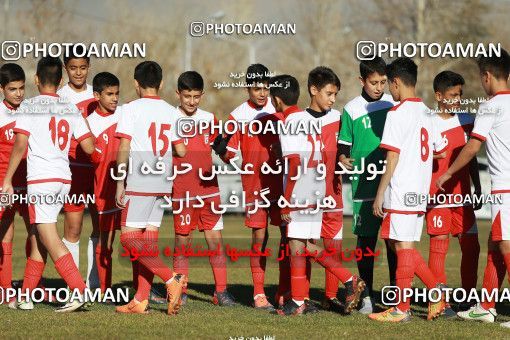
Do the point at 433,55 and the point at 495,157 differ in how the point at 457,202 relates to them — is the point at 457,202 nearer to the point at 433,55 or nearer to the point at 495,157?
the point at 495,157

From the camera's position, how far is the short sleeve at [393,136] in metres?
9.08

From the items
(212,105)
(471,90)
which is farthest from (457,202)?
(212,105)

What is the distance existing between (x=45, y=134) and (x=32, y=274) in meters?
1.59

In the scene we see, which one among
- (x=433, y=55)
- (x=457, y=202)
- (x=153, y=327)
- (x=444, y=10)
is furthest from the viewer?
(x=444, y=10)

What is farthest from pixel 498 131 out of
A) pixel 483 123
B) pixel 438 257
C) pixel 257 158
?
pixel 257 158

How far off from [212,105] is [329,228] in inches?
1145

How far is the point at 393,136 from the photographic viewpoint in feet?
29.8

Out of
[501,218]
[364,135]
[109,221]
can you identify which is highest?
[364,135]

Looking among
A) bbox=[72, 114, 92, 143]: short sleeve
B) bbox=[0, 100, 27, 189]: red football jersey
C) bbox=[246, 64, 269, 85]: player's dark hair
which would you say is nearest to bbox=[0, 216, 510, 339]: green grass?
bbox=[0, 100, 27, 189]: red football jersey

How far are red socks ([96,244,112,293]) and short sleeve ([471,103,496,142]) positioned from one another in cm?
429

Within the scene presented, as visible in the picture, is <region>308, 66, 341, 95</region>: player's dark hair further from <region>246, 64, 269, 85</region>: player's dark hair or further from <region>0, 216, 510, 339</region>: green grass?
<region>0, 216, 510, 339</region>: green grass

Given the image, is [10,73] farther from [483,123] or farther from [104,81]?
[483,123]

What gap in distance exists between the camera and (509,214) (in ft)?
29.7

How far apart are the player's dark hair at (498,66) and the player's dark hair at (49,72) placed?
414 centimetres
